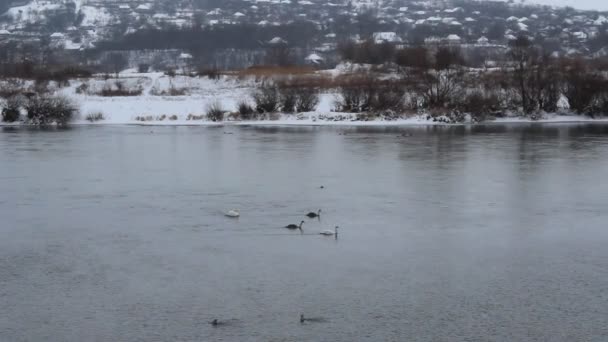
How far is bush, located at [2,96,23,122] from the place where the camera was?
3978 centimetres

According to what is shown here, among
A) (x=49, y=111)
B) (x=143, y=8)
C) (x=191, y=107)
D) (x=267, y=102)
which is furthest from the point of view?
(x=143, y=8)

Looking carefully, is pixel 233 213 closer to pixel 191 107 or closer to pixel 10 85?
pixel 191 107

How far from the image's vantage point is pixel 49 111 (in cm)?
3972

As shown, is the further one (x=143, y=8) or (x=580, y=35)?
(x=143, y=8)

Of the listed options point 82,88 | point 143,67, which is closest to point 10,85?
point 82,88

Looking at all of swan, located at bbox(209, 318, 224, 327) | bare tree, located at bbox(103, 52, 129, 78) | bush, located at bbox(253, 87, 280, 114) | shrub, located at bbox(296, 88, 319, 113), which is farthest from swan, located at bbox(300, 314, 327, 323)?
bare tree, located at bbox(103, 52, 129, 78)

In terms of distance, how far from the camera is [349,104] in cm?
4150

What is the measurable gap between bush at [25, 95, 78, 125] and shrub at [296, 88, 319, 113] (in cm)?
1180

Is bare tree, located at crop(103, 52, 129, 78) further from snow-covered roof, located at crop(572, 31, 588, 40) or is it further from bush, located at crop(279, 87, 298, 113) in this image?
snow-covered roof, located at crop(572, 31, 588, 40)

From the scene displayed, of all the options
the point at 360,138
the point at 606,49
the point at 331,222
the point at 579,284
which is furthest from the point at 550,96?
the point at 606,49

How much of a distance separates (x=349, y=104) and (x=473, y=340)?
34.4m

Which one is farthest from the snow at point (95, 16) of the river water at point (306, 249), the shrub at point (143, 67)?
the river water at point (306, 249)

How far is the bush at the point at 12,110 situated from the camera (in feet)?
131

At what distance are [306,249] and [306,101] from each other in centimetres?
3147
